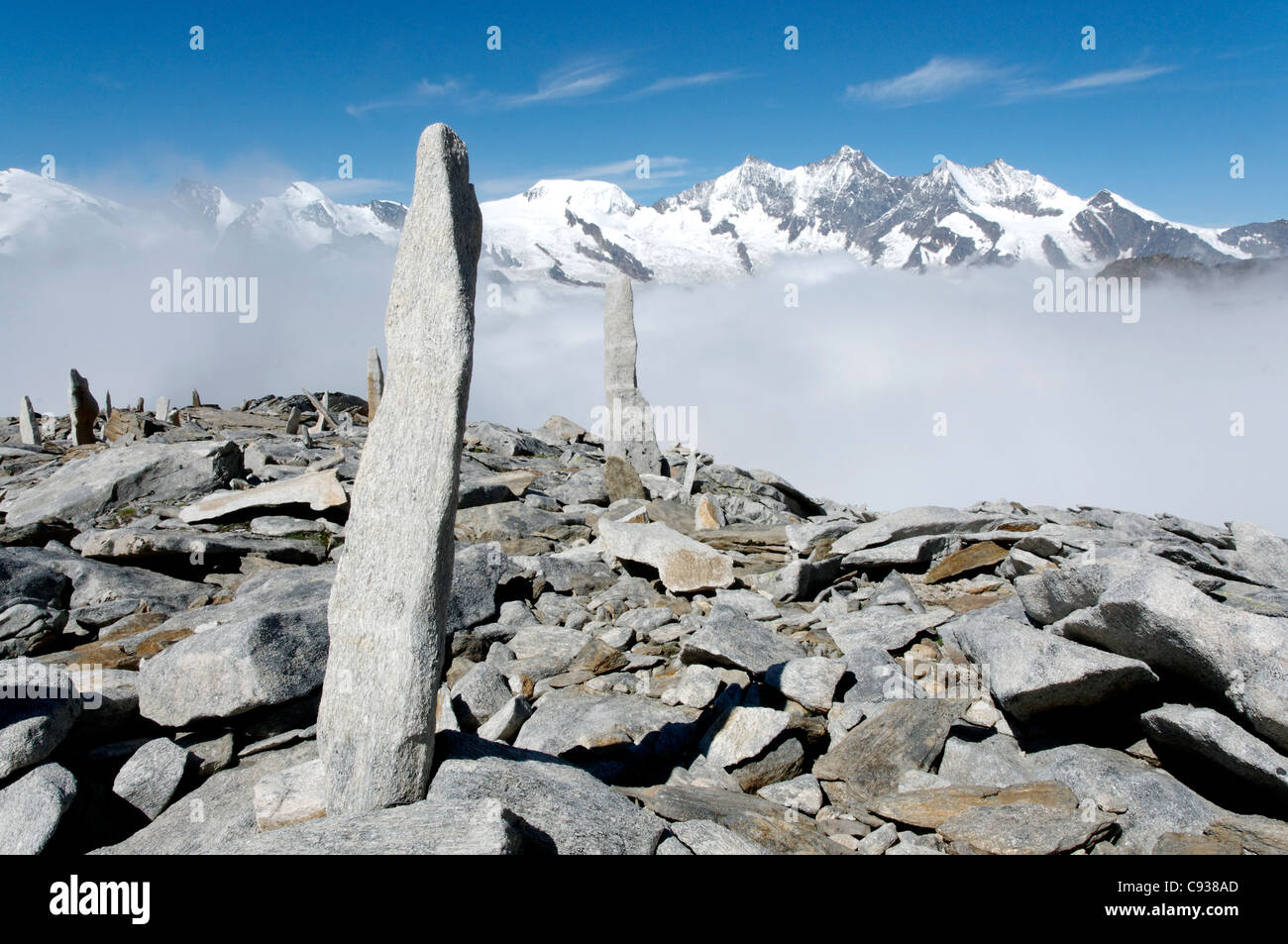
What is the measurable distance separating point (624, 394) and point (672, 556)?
860 centimetres

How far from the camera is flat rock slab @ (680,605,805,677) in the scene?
7.50 meters

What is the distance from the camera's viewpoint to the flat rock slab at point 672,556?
10172 mm

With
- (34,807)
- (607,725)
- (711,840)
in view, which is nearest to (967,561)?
(607,725)

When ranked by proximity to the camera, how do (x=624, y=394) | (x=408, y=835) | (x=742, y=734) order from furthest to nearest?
(x=624, y=394) < (x=742, y=734) < (x=408, y=835)

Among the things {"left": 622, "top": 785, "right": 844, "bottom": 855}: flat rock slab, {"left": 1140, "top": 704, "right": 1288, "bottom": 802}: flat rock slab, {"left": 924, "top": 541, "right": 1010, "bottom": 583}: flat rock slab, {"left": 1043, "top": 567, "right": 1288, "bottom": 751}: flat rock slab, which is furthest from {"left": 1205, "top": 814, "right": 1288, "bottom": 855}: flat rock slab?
{"left": 924, "top": 541, "right": 1010, "bottom": 583}: flat rock slab

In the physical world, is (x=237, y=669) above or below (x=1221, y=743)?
above

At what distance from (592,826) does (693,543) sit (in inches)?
247

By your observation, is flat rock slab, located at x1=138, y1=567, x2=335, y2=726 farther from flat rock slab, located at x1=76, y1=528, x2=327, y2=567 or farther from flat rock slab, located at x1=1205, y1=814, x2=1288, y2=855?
Answer: flat rock slab, located at x1=1205, y1=814, x2=1288, y2=855

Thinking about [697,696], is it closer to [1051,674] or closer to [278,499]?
[1051,674]

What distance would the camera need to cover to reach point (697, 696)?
7145mm

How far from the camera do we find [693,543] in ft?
34.9

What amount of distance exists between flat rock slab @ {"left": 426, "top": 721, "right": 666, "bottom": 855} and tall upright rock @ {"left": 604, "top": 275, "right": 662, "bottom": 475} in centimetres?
1301

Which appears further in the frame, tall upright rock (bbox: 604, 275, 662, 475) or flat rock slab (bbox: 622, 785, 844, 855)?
tall upright rock (bbox: 604, 275, 662, 475)
